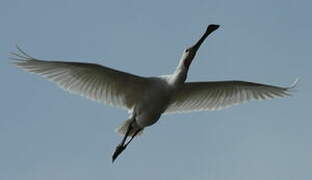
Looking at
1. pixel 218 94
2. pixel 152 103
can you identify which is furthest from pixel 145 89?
pixel 218 94

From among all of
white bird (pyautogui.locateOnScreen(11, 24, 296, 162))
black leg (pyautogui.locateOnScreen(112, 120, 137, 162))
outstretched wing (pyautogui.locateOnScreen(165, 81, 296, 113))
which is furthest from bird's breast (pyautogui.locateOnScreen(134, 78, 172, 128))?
outstretched wing (pyautogui.locateOnScreen(165, 81, 296, 113))

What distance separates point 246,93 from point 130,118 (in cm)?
296

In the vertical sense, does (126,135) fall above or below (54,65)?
below

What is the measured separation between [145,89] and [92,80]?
124 centimetres

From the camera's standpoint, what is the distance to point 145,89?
19.5m

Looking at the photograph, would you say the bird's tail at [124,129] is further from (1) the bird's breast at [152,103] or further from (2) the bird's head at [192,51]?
(2) the bird's head at [192,51]

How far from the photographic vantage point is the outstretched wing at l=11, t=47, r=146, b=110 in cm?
1922

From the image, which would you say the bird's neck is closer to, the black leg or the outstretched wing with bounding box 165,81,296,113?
the outstretched wing with bounding box 165,81,296,113

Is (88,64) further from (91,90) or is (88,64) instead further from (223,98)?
(223,98)

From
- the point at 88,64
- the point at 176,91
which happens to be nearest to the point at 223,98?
the point at 176,91

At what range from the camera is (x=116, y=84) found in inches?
787

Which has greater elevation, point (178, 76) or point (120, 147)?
point (178, 76)

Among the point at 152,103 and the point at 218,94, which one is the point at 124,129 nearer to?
the point at 152,103

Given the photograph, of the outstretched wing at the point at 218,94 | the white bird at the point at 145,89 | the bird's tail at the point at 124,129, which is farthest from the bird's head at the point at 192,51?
the bird's tail at the point at 124,129
